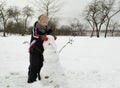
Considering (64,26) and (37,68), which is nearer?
(37,68)

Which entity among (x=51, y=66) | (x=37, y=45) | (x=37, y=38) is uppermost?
(x=37, y=38)

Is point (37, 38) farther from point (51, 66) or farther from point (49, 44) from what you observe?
point (51, 66)

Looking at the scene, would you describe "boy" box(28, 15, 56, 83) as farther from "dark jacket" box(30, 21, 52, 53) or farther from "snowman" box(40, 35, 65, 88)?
"snowman" box(40, 35, 65, 88)

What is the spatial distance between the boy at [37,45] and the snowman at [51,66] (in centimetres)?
14

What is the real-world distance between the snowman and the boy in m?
0.14

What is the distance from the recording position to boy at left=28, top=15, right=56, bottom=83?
16.7 ft

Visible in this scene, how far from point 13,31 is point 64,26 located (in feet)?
104

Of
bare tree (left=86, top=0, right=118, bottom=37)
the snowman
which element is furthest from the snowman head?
bare tree (left=86, top=0, right=118, bottom=37)

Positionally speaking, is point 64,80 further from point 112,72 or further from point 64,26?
point 64,26

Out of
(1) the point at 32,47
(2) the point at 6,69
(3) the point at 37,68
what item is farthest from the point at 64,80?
(2) the point at 6,69

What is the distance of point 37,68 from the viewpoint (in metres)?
5.29

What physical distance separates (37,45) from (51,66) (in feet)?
1.83

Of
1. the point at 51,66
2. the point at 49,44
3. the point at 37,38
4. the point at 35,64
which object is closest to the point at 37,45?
the point at 37,38

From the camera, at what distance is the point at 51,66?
5.04 m
